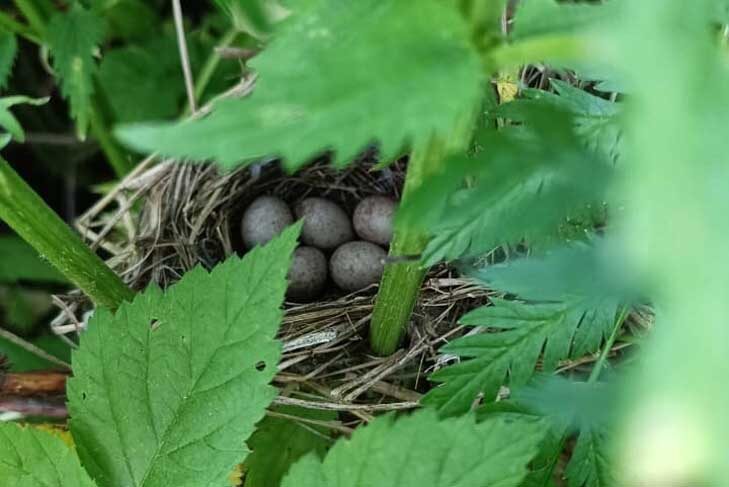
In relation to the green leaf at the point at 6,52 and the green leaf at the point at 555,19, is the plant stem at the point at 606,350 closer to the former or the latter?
the green leaf at the point at 555,19

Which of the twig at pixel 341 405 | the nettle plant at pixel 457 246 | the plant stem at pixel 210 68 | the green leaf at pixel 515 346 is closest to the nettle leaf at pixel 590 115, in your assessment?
the nettle plant at pixel 457 246

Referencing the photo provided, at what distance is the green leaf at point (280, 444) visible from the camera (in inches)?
42.3

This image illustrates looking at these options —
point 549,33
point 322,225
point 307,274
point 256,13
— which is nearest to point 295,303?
point 307,274

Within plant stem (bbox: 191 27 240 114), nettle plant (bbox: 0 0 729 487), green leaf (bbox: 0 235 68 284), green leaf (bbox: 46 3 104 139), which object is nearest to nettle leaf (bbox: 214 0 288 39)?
nettle plant (bbox: 0 0 729 487)

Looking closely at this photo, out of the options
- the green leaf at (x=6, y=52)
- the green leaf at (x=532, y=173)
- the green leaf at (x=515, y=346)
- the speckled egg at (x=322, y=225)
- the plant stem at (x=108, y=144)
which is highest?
the green leaf at (x=6, y=52)

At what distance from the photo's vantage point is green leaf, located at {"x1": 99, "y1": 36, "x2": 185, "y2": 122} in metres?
1.42

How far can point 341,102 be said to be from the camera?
45 centimetres

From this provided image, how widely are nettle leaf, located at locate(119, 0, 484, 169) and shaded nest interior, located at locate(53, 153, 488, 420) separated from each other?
1.50 feet

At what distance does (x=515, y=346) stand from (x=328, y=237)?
1.86ft

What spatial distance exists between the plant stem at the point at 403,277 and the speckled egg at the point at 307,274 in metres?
0.25

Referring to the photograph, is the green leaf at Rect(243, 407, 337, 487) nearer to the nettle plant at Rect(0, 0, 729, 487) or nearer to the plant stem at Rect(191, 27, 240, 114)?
the nettle plant at Rect(0, 0, 729, 487)

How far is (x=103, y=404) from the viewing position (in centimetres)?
86

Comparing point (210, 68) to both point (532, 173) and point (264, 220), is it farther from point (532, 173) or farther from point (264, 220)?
point (532, 173)

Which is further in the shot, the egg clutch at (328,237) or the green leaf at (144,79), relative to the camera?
the green leaf at (144,79)
